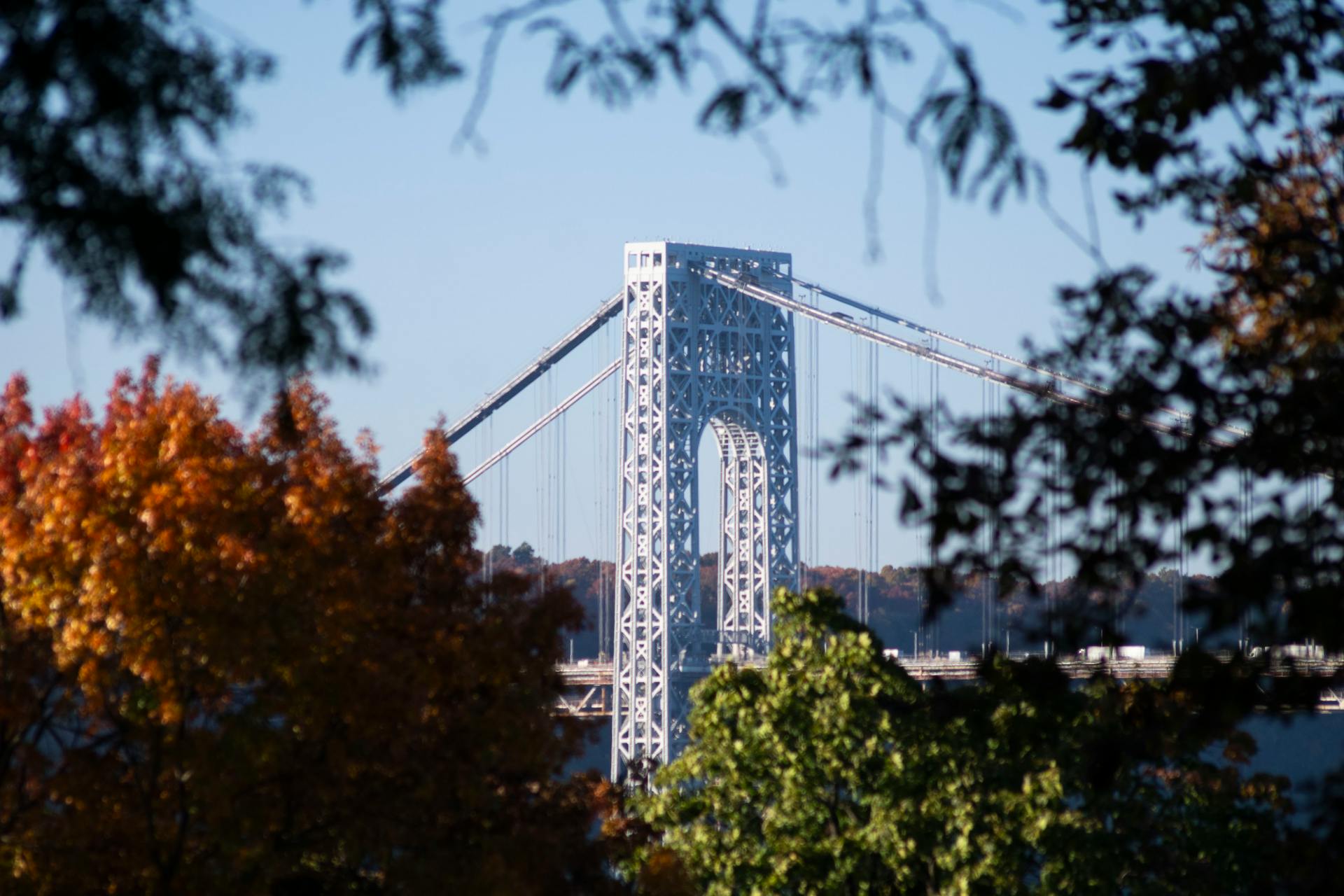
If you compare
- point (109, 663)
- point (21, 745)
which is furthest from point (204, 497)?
point (21, 745)

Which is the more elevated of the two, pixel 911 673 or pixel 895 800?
pixel 911 673

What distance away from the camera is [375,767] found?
51.5ft

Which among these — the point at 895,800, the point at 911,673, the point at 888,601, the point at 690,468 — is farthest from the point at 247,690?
the point at 888,601

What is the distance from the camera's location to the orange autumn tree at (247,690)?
14.8 meters

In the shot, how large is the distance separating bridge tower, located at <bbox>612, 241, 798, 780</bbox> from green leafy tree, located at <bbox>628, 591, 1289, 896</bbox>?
4344 centimetres

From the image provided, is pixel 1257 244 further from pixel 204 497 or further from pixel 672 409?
pixel 672 409

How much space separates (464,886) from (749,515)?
55352 millimetres

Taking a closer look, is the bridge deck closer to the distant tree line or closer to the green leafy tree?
the distant tree line

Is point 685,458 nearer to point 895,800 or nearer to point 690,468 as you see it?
point 690,468

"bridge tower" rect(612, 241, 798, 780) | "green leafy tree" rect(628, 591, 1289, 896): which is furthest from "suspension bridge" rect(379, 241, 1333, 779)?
"green leafy tree" rect(628, 591, 1289, 896)

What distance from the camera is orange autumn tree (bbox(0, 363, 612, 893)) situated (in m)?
14.8

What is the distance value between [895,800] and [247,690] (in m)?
8.20

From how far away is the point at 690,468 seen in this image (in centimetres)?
7038

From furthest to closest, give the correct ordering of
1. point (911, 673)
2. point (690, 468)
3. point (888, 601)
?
point (888, 601), point (690, 468), point (911, 673)
